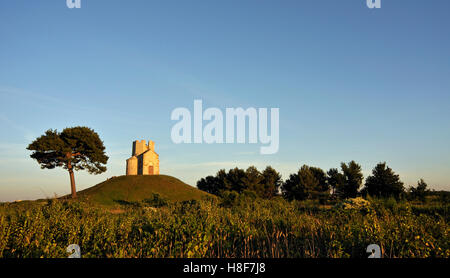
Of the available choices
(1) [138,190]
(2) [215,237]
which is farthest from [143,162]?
(2) [215,237]

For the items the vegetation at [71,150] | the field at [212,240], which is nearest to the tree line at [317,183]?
the vegetation at [71,150]

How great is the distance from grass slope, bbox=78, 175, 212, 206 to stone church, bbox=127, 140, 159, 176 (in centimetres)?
776

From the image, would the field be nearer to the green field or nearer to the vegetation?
the green field

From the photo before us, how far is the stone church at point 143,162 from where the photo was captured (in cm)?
5788

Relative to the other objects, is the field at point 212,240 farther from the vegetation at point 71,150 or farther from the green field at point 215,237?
the vegetation at point 71,150

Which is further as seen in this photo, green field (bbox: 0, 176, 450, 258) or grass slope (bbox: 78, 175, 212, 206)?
grass slope (bbox: 78, 175, 212, 206)

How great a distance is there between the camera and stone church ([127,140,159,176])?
5788 cm

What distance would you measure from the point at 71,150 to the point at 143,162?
1799cm

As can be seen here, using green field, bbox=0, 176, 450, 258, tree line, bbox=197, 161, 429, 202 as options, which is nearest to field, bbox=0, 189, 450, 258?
green field, bbox=0, 176, 450, 258
